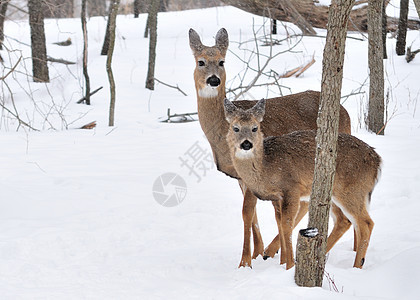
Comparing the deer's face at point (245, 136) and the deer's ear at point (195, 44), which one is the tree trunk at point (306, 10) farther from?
the deer's face at point (245, 136)

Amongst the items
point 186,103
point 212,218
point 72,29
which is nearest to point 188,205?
point 212,218

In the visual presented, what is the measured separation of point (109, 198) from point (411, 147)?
4.34 meters

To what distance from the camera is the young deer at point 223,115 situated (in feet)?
19.4

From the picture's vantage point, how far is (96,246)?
19.2 feet

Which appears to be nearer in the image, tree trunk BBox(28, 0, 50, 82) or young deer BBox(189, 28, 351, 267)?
young deer BBox(189, 28, 351, 267)

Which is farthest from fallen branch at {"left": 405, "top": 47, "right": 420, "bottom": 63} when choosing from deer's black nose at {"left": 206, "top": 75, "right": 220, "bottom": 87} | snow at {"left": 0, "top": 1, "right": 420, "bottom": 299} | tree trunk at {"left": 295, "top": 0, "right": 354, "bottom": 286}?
tree trunk at {"left": 295, "top": 0, "right": 354, "bottom": 286}

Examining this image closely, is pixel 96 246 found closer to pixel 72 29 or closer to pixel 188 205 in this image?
pixel 188 205

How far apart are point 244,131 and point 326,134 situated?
137 cm

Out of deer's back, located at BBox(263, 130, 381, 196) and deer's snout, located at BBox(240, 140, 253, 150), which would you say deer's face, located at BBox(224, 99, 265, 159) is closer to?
deer's snout, located at BBox(240, 140, 253, 150)

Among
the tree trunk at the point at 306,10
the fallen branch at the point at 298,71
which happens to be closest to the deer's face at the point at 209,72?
the tree trunk at the point at 306,10

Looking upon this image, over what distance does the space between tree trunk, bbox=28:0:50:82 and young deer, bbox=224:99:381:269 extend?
9.10 m

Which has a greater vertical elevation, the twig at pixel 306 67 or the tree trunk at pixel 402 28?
the tree trunk at pixel 402 28

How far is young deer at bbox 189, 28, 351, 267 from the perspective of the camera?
19.4 ft

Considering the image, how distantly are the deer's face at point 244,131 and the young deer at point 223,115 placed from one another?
52cm
